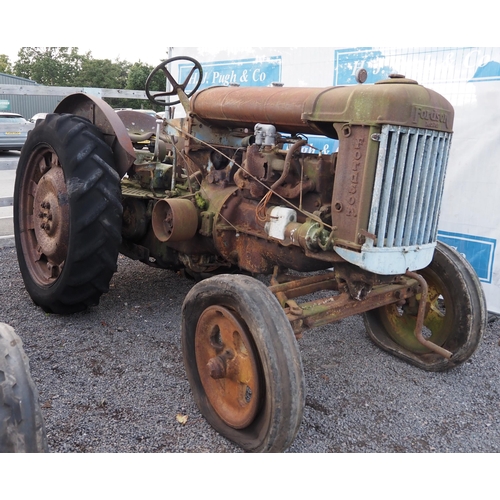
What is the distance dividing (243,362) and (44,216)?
2.05 m

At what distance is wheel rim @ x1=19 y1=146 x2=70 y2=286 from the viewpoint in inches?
141

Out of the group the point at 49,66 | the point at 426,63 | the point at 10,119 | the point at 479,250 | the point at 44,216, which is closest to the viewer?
the point at 44,216

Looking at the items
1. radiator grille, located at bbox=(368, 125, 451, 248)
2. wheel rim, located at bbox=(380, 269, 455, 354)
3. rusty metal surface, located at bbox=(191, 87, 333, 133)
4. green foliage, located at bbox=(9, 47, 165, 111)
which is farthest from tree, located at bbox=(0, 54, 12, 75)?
radiator grille, located at bbox=(368, 125, 451, 248)

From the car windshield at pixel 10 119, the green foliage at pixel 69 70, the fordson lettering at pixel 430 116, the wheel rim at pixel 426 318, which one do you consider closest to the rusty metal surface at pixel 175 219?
the wheel rim at pixel 426 318

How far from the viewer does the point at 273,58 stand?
5652 mm

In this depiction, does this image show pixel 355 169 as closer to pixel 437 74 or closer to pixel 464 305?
pixel 464 305

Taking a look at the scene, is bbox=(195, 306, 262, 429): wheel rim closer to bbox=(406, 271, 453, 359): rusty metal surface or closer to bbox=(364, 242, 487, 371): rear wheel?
bbox=(406, 271, 453, 359): rusty metal surface

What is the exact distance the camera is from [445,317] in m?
3.31

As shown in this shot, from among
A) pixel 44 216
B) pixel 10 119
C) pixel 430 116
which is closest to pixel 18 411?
pixel 430 116

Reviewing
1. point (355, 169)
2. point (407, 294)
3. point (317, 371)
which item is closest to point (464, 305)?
point (407, 294)

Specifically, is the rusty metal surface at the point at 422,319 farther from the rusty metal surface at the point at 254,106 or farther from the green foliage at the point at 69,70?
the green foliage at the point at 69,70

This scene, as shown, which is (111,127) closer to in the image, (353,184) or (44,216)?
(44,216)

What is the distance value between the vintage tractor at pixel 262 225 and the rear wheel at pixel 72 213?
11mm

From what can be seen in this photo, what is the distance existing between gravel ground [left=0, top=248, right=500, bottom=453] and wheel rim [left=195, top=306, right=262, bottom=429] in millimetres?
156
